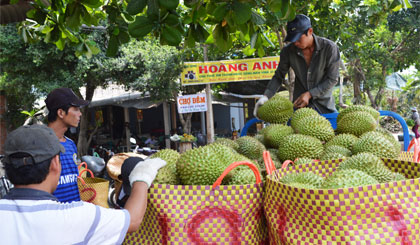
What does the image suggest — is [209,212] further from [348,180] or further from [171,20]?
[171,20]

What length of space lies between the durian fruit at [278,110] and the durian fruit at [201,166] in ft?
4.36

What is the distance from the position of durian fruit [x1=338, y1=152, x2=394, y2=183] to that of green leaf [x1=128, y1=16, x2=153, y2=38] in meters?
1.13

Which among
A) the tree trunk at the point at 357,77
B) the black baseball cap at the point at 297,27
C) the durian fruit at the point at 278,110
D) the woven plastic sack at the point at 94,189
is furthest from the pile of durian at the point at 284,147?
the tree trunk at the point at 357,77

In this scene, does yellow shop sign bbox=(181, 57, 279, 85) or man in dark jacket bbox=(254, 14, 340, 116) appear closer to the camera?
man in dark jacket bbox=(254, 14, 340, 116)

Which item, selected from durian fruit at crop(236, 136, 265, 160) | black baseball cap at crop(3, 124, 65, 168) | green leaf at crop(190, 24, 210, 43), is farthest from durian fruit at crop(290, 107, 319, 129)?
black baseball cap at crop(3, 124, 65, 168)

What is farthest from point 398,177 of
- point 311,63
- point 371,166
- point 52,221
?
point 311,63

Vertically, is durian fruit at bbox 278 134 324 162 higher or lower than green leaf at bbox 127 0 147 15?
lower

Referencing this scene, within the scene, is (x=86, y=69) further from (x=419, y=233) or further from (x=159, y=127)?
(x=419, y=233)

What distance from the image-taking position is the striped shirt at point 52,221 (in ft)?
→ 3.70

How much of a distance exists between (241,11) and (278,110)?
4.21 ft

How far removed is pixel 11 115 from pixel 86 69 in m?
5.89

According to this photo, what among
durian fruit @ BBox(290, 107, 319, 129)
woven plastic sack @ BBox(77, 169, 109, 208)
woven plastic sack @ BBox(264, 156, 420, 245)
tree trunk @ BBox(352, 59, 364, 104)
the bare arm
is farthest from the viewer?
tree trunk @ BBox(352, 59, 364, 104)

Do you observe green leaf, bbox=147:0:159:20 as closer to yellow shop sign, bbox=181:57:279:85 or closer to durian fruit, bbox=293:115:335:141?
durian fruit, bbox=293:115:335:141

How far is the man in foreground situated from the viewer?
3.72 ft
